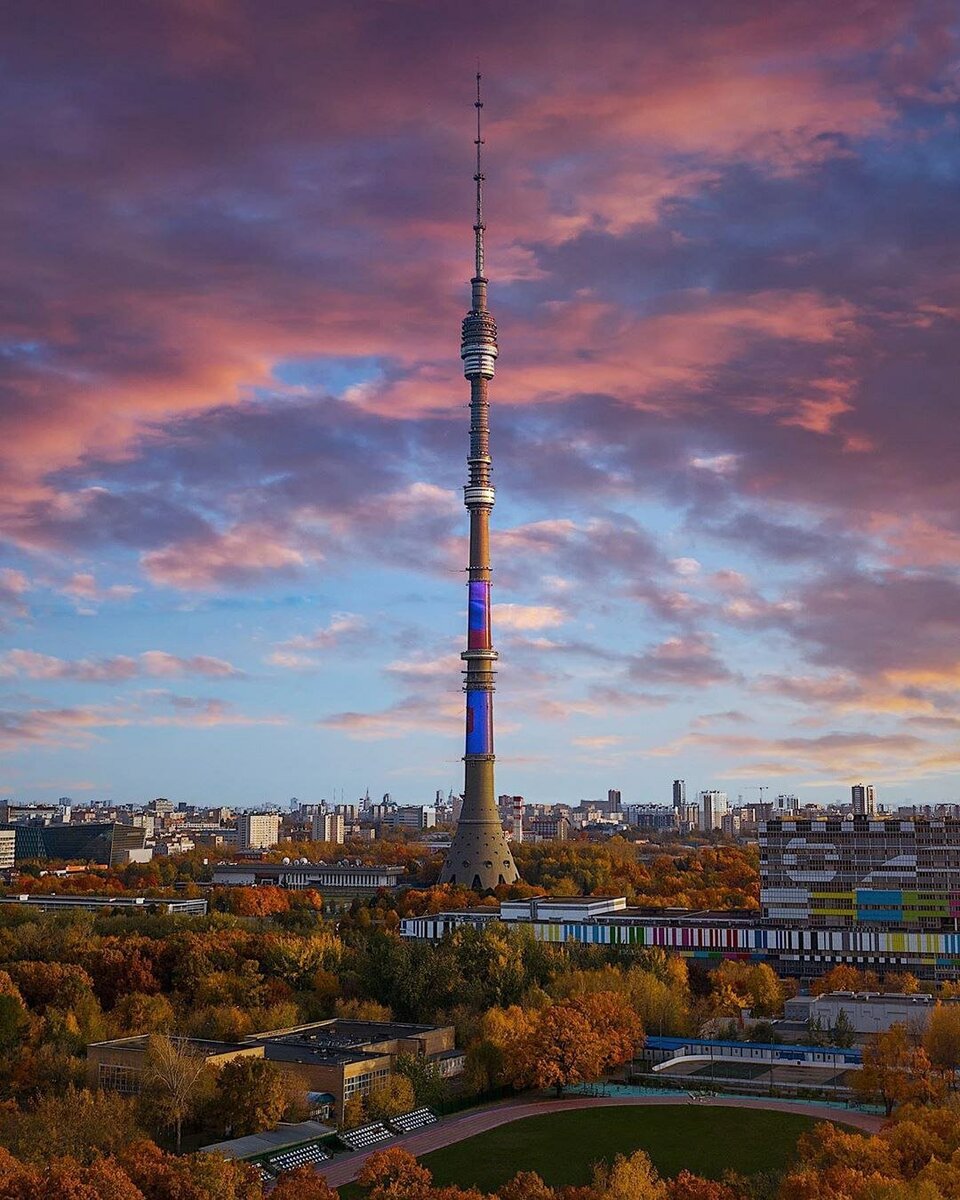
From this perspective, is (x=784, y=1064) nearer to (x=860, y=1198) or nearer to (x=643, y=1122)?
(x=643, y=1122)

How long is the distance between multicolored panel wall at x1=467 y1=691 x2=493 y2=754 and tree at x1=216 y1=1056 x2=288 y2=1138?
317 feet

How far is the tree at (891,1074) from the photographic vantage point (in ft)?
222

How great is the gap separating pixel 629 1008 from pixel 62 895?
104844 mm

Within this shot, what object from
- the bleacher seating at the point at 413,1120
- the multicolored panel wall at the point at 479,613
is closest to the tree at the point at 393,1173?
the bleacher seating at the point at 413,1120

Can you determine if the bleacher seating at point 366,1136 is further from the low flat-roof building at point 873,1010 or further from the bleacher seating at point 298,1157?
the low flat-roof building at point 873,1010

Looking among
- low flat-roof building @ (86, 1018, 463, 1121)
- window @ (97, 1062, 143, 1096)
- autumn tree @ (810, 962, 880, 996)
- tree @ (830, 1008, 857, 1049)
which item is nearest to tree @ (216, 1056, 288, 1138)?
low flat-roof building @ (86, 1018, 463, 1121)

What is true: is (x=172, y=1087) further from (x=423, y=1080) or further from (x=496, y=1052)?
(x=496, y=1052)

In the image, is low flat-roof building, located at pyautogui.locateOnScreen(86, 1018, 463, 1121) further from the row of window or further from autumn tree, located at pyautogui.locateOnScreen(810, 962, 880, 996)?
autumn tree, located at pyautogui.locateOnScreen(810, 962, 880, 996)

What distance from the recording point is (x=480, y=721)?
161750mm

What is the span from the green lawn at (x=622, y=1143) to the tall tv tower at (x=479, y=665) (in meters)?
89.9

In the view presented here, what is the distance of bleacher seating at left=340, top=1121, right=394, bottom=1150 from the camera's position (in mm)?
64438

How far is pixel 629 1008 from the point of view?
276 feet

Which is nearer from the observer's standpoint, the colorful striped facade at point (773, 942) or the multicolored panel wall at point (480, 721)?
the colorful striped facade at point (773, 942)

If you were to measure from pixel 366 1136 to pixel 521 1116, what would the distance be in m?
9.07
